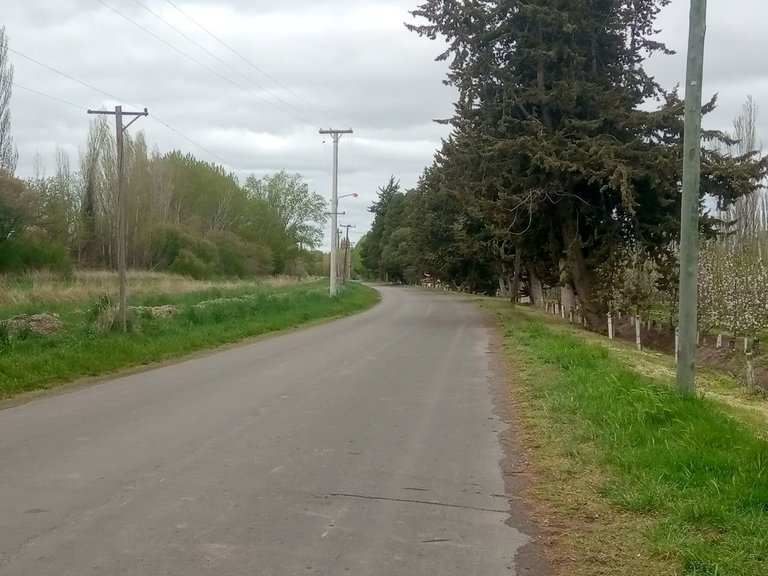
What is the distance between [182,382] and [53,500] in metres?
7.05

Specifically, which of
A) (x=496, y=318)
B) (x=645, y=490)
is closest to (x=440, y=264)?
(x=496, y=318)

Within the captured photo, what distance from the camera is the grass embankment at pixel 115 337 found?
45.5ft

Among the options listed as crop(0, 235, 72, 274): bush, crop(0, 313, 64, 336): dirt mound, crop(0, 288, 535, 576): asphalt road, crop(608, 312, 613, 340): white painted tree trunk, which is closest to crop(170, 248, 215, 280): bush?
crop(0, 235, 72, 274): bush

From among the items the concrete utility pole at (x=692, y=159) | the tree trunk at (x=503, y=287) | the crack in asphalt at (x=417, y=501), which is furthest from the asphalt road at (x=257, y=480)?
the tree trunk at (x=503, y=287)

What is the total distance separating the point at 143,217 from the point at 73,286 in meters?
23.2

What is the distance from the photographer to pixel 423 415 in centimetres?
1059

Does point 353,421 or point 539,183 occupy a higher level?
point 539,183

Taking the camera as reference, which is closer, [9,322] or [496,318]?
[9,322]

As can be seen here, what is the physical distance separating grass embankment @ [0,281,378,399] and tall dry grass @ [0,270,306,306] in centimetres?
109

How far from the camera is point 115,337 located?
1858 centimetres

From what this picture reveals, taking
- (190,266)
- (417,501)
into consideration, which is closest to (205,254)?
(190,266)

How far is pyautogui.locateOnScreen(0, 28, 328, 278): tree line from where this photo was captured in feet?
140

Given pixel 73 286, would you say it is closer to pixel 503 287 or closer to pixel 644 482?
pixel 503 287

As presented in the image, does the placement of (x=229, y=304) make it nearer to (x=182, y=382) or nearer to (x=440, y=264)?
(x=182, y=382)
